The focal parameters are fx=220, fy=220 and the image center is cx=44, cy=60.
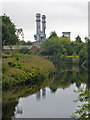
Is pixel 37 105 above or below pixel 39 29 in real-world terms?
below

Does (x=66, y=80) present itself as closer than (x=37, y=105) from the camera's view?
No

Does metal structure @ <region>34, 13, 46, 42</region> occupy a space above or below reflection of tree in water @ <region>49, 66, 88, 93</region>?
above

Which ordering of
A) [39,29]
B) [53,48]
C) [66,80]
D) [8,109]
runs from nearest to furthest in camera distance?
[8,109]
[66,80]
[53,48]
[39,29]

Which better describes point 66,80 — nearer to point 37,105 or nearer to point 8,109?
point 37,105

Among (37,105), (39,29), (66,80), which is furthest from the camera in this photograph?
(39,29)

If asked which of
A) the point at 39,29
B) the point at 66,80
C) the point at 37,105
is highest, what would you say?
the point at 39,29

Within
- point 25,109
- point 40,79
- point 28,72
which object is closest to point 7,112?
point 25,109

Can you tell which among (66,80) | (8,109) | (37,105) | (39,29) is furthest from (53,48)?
(8,109)

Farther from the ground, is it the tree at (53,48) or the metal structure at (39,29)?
the metal structure at (39,29)

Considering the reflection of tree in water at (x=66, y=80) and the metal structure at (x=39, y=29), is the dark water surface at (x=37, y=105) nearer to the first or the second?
the reflection of tree in water at (x=66, y=80)

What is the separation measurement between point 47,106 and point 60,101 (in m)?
2.52

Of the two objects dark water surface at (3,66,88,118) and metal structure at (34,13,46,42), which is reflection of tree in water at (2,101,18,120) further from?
metal structure at (34,13,46,42)

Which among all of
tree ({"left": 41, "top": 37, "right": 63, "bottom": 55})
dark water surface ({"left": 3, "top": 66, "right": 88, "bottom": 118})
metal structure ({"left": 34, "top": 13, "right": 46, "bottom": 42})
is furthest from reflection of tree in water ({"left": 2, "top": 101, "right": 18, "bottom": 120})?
metal structure ({"left": 34, "top": 13, "right": 46, "bottom": 42})

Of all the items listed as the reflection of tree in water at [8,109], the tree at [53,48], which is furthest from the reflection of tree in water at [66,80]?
the tree at [53,48]
